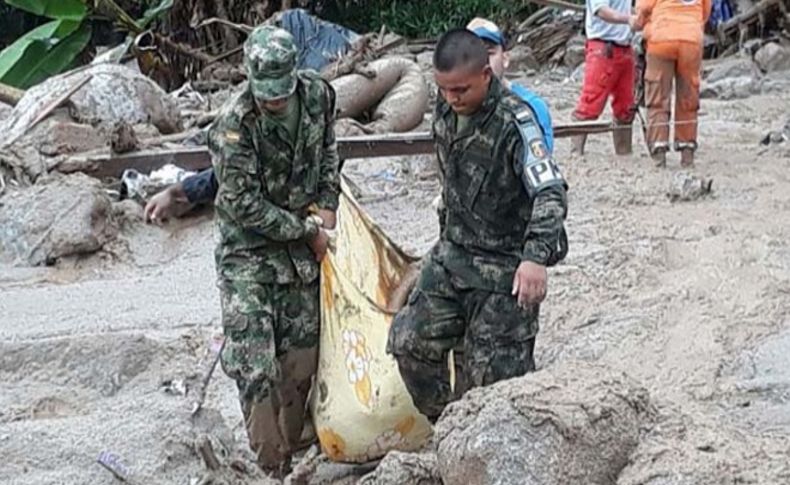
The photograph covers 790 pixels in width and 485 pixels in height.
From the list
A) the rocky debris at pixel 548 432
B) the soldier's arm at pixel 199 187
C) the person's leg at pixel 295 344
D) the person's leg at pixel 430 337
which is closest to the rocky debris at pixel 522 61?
the soldier's arm at pixel 199 187

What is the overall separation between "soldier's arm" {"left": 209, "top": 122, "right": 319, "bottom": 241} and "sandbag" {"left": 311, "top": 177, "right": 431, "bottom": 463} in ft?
0.91

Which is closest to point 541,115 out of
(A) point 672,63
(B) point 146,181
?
(B) point 146,181

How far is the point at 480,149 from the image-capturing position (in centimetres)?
433

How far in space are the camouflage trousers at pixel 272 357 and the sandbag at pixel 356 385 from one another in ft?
0.18

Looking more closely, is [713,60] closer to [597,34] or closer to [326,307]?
[597,34]

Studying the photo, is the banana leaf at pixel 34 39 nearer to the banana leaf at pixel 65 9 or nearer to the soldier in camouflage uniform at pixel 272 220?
the banana leaf at pixel 65 9

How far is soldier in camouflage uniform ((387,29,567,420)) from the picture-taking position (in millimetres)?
4125

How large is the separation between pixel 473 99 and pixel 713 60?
34.9 ft

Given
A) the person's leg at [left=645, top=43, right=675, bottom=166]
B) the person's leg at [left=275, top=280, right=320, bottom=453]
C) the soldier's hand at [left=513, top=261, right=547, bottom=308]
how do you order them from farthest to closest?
the person's leg at [left=645, top=43, right=675, bottom=166]
the person's leg at [left=275, top=280, right=320, bottom=453]
the soldier's hand at [left=513, top=261, right=547, bottom=308]

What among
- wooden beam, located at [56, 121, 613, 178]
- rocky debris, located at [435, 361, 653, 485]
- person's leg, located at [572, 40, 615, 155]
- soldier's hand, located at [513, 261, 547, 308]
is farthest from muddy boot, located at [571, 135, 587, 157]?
rocky debris, located at [435, 361, 653, 485]

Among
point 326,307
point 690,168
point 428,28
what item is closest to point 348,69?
point 690,168

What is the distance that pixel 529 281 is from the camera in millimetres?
4039

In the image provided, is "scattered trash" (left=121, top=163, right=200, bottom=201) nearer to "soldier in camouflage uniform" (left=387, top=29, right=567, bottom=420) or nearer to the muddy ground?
the muddy ground

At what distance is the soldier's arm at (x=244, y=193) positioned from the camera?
4.43 meters
